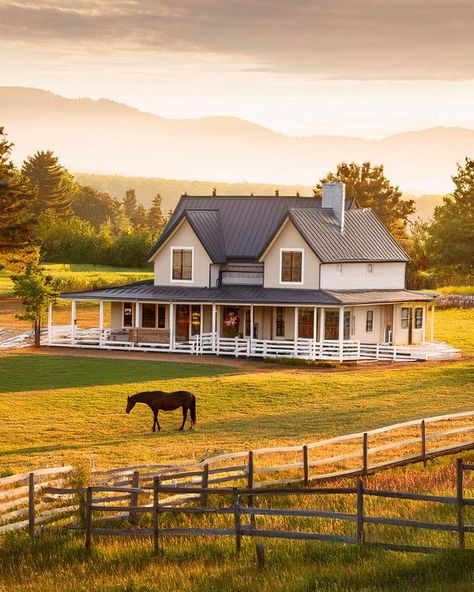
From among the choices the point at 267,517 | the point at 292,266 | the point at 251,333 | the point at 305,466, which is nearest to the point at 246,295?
the point at 251,333

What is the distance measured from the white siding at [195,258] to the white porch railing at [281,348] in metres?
3.68

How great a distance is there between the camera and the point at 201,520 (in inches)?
910

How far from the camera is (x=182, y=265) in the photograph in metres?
63.7

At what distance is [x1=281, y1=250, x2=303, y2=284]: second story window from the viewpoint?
201ft

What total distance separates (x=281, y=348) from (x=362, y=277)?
22.3 feet

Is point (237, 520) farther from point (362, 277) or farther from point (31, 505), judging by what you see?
point (362, 277)

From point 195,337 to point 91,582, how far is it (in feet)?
135

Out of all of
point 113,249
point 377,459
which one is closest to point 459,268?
point 113,249

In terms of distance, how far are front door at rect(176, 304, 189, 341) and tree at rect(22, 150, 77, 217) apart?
4192 inches

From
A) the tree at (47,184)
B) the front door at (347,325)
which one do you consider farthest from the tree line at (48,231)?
the front door at (347,325)

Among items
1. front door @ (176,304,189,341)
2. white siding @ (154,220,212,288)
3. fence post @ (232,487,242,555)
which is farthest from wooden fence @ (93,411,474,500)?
white siding @ (154,220,212,288)

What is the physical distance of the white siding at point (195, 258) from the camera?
207 feet

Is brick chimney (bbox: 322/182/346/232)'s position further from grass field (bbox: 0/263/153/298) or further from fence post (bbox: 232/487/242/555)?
fence post (bbox: 232/487/242/555)

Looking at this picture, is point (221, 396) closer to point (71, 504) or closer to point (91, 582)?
point (71, 504)
